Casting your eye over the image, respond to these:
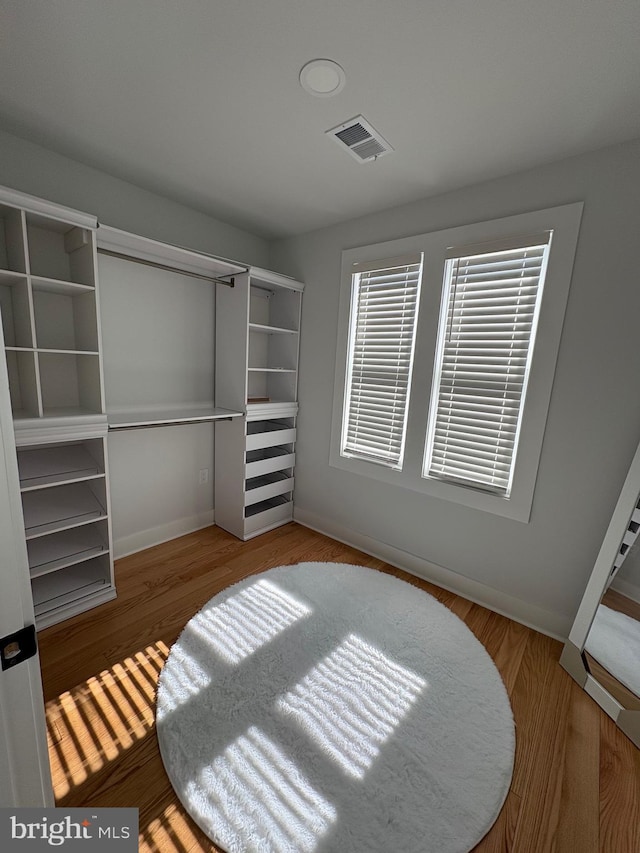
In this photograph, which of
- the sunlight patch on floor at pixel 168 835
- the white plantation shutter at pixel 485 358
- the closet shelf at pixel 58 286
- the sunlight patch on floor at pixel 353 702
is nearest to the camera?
the sunlight patch on floor at pixel 168 835

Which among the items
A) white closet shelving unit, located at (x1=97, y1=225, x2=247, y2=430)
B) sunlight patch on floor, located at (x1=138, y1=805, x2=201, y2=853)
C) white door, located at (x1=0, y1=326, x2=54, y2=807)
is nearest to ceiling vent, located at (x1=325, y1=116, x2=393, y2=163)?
white closet shelving unit, located at (x1=97, y1=225, x2=247, y2=430)

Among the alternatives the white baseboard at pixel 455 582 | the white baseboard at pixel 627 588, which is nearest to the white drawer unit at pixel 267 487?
the white baseboard at pixel 455 582

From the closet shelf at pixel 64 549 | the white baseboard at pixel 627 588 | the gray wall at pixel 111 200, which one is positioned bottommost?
the closet shelf at pixel 64 549

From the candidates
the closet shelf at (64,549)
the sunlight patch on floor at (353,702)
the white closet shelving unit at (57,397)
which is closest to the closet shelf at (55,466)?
the white closet shelving unit at (57,397)

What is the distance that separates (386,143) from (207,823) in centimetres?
280

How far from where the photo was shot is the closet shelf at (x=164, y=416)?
2.13 metres

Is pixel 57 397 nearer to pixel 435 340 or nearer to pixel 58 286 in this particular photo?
pixel 58 286

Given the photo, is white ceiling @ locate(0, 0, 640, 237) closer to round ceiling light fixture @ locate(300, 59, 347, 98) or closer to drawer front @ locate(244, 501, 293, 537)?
round ceiling light fixture @ locate(300, 59, 347, 98)

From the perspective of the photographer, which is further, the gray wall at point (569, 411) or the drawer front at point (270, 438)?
the drawer front at point (270, 438)

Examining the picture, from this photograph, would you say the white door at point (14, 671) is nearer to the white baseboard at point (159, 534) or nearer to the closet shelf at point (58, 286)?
the closet shelf at point (58, 286)

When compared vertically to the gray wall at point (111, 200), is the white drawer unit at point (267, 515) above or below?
below

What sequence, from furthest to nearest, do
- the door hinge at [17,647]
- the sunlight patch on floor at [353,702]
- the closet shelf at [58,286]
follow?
the closet shelf at [58,286] < the sunlight patch on floor at [353,702] < the door hinge at [17,647]

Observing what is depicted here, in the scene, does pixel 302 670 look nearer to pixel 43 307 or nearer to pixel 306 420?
pixel 306 420

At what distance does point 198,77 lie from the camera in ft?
4.55
